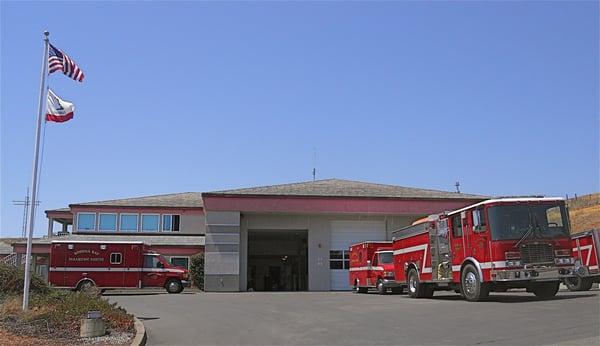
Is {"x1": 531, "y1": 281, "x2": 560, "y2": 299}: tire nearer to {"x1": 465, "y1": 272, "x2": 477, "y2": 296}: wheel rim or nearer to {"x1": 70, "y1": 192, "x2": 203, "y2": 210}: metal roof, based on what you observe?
{"x1": 465, "y1": 272, "x2": 477, "y2": 296}: wheel rim

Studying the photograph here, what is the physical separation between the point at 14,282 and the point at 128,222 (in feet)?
102

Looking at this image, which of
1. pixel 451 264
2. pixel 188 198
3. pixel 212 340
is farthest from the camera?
pixel 188 198

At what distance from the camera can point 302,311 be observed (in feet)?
56.9

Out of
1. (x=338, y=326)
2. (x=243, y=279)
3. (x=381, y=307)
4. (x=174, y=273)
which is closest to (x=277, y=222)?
(x=243, y=279)

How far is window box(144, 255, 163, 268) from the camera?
3284cm

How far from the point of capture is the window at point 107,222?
4709 centimetres

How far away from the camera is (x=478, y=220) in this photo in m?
18.3

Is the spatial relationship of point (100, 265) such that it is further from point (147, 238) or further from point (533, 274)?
point (533, 274)

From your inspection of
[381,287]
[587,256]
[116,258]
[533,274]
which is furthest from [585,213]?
[533,274]

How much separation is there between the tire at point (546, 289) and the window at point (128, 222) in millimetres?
34909

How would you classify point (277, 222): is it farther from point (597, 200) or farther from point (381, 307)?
point (597, 200)

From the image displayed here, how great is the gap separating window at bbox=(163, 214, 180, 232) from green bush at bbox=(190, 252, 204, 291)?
30.9 ft

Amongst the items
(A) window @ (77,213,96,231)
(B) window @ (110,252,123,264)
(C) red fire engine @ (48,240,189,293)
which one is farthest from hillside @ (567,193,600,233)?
(A) window @ (77,213,96,231)

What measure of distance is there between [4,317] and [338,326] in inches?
275
